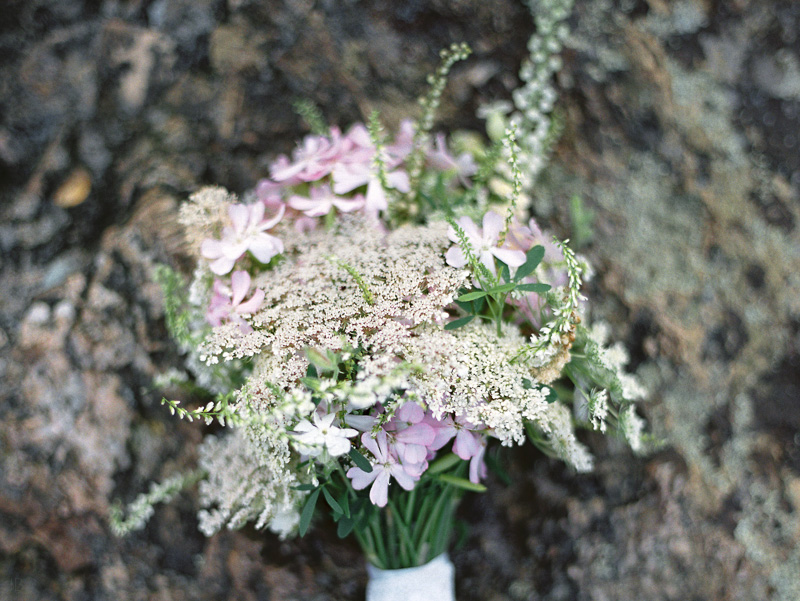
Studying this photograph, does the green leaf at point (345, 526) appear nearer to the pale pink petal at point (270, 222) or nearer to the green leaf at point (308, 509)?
the green leaf at point (308, 509)

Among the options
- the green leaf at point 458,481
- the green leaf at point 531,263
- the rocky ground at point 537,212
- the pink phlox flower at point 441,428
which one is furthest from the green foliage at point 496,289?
the rocky ground at point 537,212

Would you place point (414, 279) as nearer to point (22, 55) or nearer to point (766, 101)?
point (766, 101)

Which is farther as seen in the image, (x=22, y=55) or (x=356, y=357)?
(x=22, y=55)

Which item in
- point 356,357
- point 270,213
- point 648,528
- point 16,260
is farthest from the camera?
point 16,260

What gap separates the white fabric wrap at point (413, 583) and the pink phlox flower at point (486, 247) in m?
0.48

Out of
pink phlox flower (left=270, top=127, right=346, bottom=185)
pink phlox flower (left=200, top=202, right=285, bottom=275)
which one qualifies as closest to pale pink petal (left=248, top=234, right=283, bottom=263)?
pink phlox flower (left=200, top=202, right=285, bottom=275)

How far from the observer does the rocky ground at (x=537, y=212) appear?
100cm

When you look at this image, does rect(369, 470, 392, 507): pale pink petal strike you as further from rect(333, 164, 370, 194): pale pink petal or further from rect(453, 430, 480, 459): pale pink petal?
rect(333, 164, 370, 194): pale pink petal

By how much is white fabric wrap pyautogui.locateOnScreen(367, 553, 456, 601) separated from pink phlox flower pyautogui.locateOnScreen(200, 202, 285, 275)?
0.51 meters

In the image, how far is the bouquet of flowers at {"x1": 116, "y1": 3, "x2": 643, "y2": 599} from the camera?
0.61 metres

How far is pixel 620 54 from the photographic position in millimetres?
1092

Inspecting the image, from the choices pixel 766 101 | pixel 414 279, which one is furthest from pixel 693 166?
pixel 414 279

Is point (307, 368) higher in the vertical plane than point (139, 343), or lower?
higher

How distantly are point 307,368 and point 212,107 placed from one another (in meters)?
0.72
